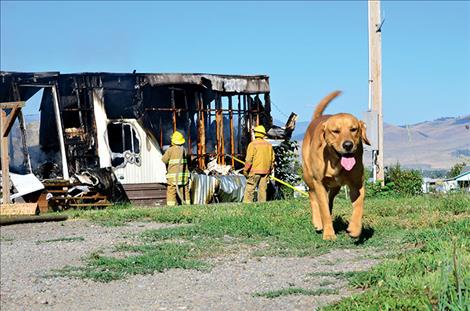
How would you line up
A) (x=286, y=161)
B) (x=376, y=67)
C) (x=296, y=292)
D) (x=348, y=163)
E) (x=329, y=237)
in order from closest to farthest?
(x=296, y=292), (x=348, y=163), (x=329, y=237), (x=376, y=67), (x=286, y=161)

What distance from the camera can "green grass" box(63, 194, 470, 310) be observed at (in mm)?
5781

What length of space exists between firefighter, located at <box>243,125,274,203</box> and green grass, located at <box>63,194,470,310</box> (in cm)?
295

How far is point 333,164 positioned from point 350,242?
3.15 ft

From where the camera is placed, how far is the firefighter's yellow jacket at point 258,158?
18.5 meters

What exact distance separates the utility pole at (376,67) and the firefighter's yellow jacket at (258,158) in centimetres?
271

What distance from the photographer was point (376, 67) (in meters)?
19.5

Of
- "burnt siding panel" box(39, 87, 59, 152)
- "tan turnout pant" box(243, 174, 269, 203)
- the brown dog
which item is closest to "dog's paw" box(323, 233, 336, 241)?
the brown dog

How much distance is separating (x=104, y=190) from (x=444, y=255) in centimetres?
1454

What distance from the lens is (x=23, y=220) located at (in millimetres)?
15000

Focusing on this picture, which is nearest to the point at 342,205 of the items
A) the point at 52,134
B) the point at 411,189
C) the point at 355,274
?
the point at 411,189

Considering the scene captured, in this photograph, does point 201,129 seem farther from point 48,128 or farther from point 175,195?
point 48,128

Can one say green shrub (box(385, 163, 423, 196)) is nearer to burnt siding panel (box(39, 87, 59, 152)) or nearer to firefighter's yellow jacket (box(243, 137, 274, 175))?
firefighter's yellow jacket (box(243, 137, 274, 175))

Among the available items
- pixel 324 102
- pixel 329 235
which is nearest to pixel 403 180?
pixel 324 102

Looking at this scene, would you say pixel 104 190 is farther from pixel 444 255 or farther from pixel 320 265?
pixel 444 255
